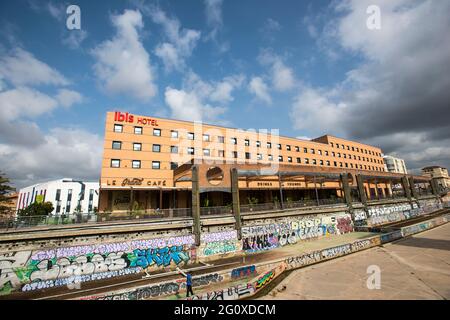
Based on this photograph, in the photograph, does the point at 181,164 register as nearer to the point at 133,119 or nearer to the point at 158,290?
the point at 133,119

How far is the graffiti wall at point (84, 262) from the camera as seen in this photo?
15.5m

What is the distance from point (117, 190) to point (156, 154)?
24.1 ft

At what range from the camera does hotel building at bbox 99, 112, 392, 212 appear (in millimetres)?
28984

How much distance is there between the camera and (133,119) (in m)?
32.1

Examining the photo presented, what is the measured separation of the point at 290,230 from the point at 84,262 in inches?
902

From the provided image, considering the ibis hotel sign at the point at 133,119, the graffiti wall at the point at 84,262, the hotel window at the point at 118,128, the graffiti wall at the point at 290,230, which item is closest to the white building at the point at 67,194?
the hotel window at the point at 118,128

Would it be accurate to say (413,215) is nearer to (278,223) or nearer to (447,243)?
(447,243)

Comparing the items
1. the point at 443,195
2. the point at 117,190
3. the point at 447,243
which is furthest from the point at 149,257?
the point at 443,195

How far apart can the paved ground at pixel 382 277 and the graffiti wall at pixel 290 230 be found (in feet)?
22.9

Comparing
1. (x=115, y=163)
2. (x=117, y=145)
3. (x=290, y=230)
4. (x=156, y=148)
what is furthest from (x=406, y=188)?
(x=117, y=145)

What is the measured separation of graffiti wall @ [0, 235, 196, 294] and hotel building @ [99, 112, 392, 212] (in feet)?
21.8

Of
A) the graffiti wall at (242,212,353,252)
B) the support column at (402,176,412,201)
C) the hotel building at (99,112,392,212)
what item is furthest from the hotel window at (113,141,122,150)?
the support column at (402,176,412,201)
